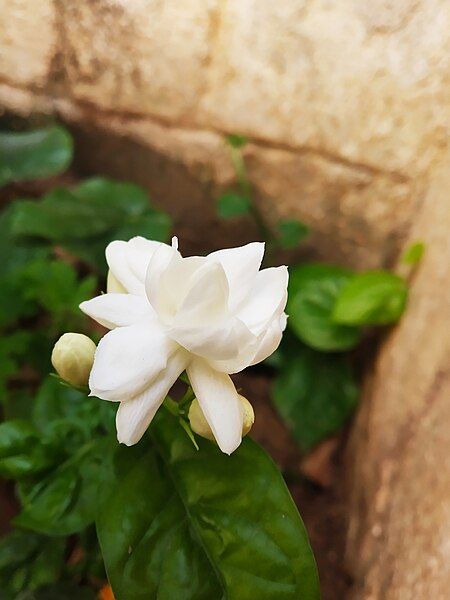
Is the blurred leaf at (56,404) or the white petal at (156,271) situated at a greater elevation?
the white petal at (156,271)

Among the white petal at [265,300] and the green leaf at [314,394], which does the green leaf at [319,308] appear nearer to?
the green leaf at [314,394]

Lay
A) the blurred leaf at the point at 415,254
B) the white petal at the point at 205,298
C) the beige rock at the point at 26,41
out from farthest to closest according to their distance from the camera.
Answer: the blurred leaf at the point at 415,254
the beige rock at the point at 26,41
the white petal at the point at 205,298

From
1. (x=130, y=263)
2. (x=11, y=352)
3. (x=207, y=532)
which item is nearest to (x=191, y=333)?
(x=130, y=263)

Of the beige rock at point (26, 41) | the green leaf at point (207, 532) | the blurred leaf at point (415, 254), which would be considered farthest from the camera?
the blurred leaf at point (415, 254)

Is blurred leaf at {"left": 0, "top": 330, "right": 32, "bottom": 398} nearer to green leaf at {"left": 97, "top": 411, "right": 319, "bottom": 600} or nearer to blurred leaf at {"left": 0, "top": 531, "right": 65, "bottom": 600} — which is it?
blurred leaf at {"left": 0, "top": 531, "right": 65, "bottom": 600}

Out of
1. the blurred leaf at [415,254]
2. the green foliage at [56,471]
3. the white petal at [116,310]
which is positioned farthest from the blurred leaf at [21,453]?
the blurred leaf at [415,254]

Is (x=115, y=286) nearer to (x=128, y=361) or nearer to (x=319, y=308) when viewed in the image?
(x=128, y=361)

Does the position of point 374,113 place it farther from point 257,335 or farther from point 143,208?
point 257,335
